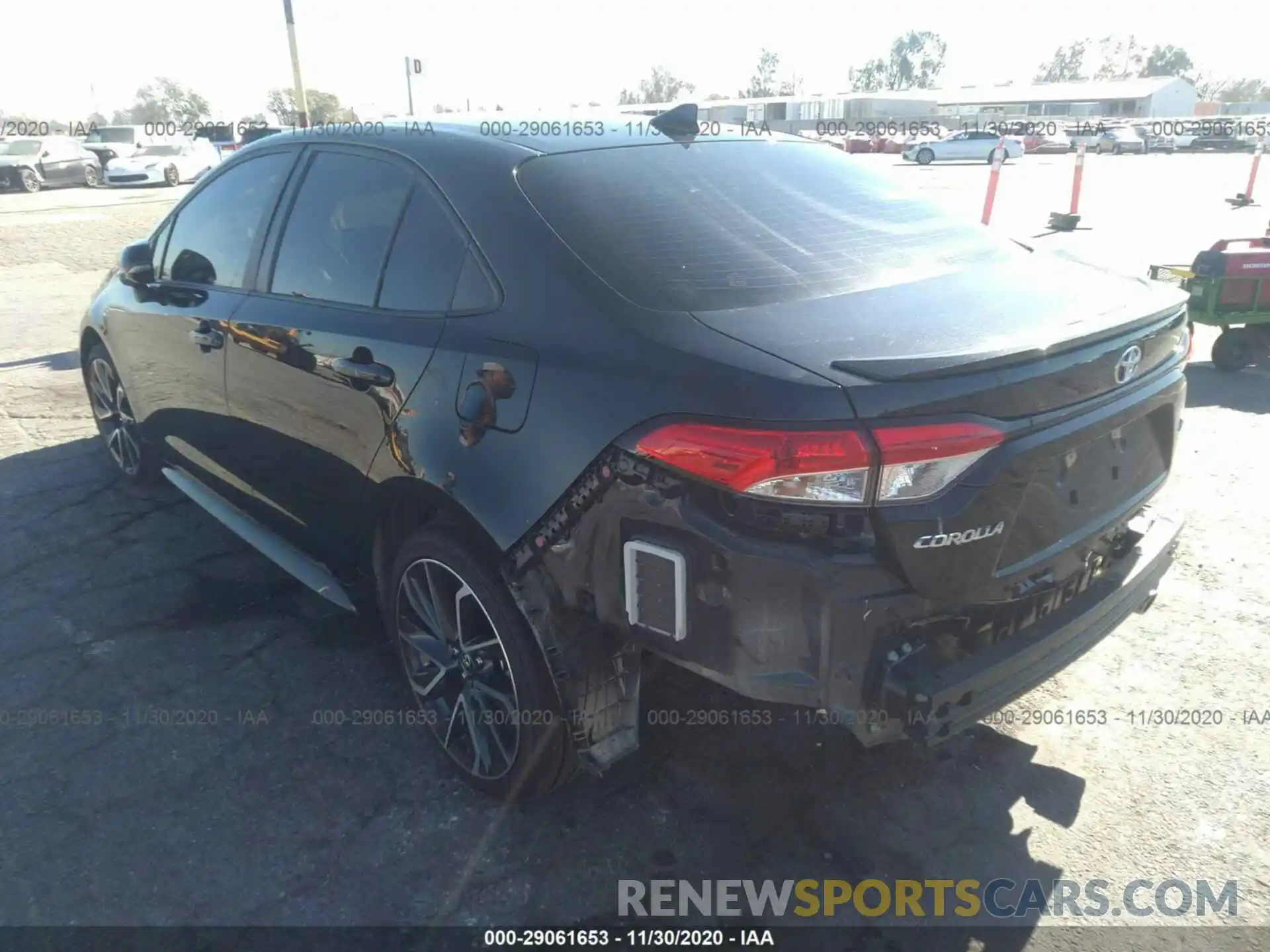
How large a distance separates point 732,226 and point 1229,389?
210 inches

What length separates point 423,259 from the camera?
2703 millimetres

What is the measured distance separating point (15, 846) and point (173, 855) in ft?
1.50

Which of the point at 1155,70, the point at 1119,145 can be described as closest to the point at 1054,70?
the point at 1155,70

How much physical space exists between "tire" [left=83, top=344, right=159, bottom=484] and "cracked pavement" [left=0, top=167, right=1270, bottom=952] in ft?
3.20

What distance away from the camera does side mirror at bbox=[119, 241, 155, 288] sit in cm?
408

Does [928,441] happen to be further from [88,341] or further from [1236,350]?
[1236,350]

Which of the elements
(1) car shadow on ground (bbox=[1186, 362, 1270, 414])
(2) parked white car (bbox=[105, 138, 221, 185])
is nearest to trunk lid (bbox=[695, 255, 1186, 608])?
(1) car shadow on ground (bbox=[1186, 362, 1270, 414])

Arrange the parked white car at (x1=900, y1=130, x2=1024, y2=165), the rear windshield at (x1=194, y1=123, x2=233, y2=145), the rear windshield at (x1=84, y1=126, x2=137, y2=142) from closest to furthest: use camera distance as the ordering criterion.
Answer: the rear windshield at (x1=194, y1=123, x2=233, y2=145) → the rear windshield at (x1=84, y1=126, x2=137, y2=142) → the parked white car at (x1=900, y1=130, x2=1024, y2=165)

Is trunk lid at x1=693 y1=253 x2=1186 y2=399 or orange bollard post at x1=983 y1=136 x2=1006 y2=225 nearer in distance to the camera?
trunk lid at x1=693 y1=253 x2=1186 y2=399

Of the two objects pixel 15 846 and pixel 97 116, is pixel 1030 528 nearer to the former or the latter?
pixel 15 846

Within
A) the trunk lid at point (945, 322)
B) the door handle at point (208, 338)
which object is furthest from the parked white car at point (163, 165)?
the trunk lid at point (945, 322)

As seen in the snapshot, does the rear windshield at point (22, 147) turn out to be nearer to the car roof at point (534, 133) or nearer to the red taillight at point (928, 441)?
the car roof at point (534, 133)

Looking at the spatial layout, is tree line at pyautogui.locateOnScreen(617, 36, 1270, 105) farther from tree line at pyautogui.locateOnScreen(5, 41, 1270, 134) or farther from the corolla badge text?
the corolla badge text

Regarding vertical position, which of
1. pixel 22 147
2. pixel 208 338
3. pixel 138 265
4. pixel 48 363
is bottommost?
pixel 48 363
